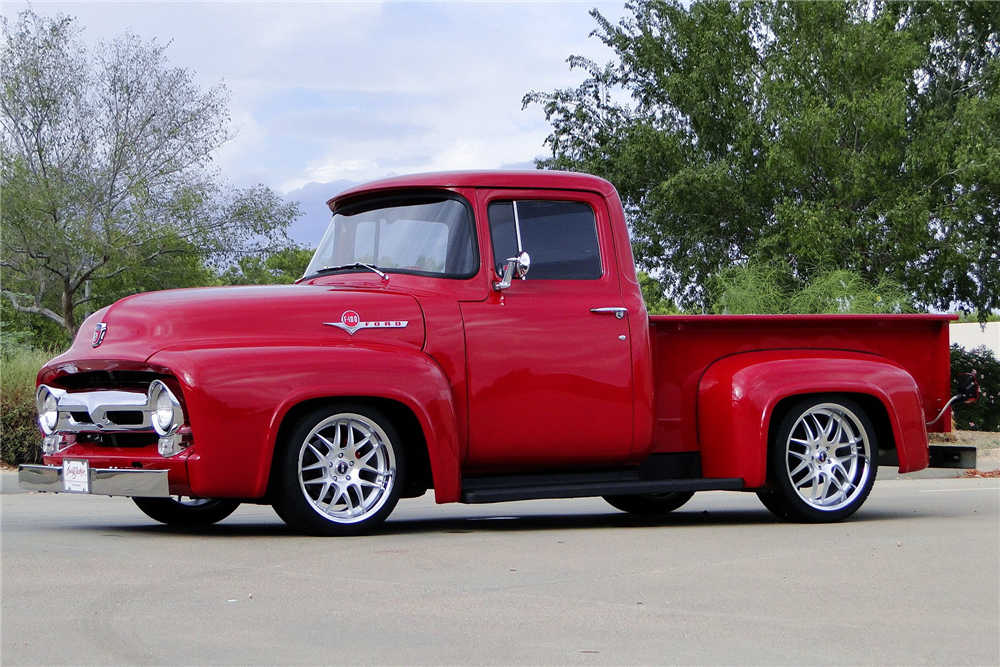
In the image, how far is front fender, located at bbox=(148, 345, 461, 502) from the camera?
721 centimetres

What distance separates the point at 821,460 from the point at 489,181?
10.0 feet

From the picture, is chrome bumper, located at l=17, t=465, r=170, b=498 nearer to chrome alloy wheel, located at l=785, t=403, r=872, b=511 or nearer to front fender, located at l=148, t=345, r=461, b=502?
front fender, located at l=148, t=345, r=461, b=502

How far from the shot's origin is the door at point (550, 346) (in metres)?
8.10

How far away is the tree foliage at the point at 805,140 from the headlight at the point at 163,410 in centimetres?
1834

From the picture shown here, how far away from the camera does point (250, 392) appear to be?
23.9ft

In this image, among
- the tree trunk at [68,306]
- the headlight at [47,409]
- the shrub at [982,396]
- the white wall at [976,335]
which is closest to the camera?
the headlight at [47,409]

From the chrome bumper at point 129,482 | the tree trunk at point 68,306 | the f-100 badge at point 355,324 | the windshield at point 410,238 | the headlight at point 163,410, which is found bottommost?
the chrome bumper at point 129,482

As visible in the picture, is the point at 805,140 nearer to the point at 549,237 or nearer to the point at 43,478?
the point at 549,237

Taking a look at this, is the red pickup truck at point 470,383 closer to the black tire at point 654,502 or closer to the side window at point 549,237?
the side window at point 549,237

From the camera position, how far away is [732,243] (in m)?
28.4

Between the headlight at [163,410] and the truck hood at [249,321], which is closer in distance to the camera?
the headlight at [163,410]

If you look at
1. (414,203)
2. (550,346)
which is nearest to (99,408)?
(414,203)

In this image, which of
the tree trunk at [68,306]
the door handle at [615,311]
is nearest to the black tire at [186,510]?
the door handle at [615,311]

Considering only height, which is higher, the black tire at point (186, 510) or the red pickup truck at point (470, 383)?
the red pickup truck at point (470, 383)
